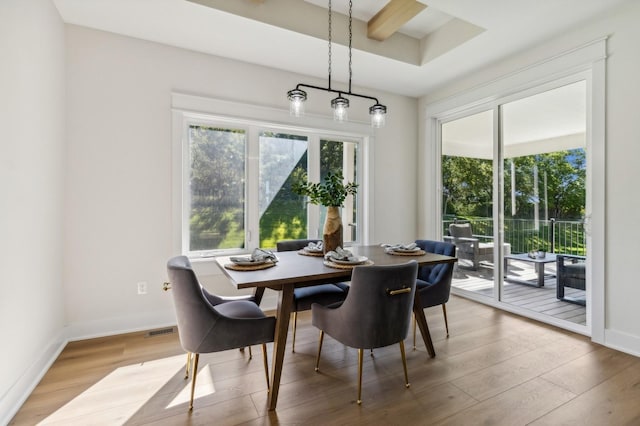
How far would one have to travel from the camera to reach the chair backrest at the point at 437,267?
262 cm

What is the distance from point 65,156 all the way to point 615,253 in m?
4.65

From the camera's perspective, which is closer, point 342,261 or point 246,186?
point 342,261

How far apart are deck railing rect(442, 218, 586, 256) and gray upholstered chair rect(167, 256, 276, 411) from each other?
2.90 m

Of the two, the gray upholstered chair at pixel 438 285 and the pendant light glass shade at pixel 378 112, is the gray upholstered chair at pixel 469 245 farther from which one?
the pendant light glass shade at pixel 378 112

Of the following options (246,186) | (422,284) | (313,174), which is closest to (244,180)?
(246,186)

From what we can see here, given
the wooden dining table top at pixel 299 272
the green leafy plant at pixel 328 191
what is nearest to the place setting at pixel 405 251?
the wooden dining table top at pixel 299 272

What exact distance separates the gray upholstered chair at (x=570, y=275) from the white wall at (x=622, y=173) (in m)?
0.30

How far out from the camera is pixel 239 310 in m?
2.04

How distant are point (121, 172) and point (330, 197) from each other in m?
1.98

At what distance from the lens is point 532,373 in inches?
85.0

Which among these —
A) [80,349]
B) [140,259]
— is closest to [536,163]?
[140,259]

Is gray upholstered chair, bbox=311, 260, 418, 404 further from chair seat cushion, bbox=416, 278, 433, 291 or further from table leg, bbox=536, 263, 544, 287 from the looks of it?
table leg, bbox=536, 263, 544, 287

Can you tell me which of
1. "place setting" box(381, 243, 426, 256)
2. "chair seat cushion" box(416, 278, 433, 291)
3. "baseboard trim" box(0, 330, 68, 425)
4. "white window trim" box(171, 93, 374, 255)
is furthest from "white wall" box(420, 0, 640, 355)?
"baseboard trim" box(0, 330, 68, 425)

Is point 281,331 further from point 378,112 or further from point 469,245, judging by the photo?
point 469,245
